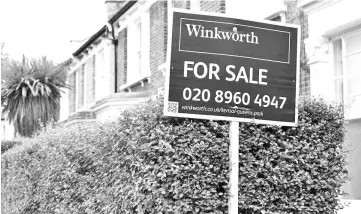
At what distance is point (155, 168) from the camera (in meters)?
5.41

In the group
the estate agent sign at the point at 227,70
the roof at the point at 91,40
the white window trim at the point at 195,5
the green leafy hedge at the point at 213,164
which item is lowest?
the green leafy hedge at the point at 213,164

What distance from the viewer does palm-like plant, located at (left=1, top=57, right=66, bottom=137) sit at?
24797 mm

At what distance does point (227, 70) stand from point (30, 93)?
21024 millimetres

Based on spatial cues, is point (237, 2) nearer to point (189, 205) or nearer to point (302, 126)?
point (302, 126)

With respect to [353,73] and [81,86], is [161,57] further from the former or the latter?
[81,86]

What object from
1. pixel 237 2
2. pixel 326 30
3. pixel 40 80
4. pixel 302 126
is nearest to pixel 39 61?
pixel 40 80

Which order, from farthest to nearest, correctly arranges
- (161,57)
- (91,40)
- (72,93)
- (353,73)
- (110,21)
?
1. (72,93)
2. (91,40)
3. (110,21)
4. (161,57)
5. (353,73)

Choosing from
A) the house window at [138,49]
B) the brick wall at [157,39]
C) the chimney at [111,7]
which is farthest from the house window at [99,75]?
the brick wall at [157,39]

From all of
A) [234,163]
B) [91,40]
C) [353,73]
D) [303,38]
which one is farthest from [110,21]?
[234,163]

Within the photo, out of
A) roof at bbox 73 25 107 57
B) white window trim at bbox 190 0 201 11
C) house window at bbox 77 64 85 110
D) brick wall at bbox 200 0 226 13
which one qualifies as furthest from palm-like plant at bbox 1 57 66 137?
brick wall at bbox 200 0 226 13

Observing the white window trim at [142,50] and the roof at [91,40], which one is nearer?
the white window trim at [142,50]

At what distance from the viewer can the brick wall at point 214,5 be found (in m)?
13.0

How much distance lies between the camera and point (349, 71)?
8766 millimetres

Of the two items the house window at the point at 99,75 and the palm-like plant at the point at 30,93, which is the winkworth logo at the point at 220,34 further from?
the palm-like plant at the point at 30,93
